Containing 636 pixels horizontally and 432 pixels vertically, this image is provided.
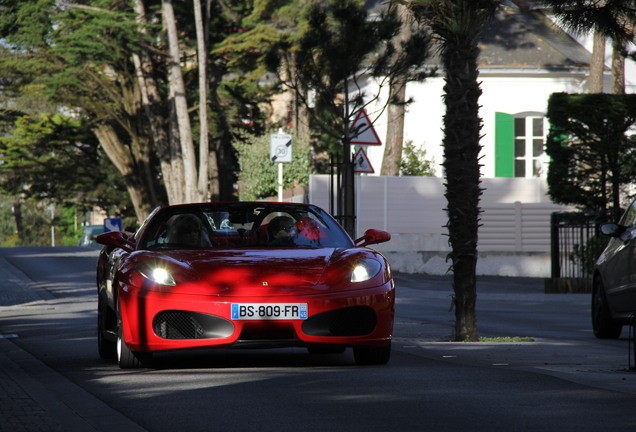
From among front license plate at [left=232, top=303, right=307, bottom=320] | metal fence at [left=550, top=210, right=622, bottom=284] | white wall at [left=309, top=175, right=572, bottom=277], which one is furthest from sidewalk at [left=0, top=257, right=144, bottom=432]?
white wall at [left=309, top=175, right=572, bottom=277]

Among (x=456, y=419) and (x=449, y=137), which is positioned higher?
(x=449, y=137)

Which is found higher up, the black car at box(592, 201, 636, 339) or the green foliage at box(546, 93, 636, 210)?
the green foliage at box(546, 93, 636, 210)

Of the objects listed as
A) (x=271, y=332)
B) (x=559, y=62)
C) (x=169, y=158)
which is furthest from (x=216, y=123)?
(x=271, y=332)

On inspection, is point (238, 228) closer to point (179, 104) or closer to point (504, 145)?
point (179, 104)

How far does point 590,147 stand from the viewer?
2619 cm

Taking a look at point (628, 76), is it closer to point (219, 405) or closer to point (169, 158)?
point (169, 158)

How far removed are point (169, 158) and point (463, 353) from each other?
112 feet

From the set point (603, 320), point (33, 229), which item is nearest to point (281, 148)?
point (603, 320)

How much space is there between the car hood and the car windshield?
22.9 inches

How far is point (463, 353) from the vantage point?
11.5 m

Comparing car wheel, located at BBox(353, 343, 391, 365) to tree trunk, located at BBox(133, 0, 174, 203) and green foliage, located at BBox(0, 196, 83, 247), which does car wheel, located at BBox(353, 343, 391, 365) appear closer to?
tree trunk, located at BBox(133, 0, 174, 203)

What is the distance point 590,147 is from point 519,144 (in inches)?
711

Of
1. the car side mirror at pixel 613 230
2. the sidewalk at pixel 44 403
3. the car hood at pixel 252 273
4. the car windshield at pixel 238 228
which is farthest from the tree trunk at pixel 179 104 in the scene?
the car hood at pixel 252 273

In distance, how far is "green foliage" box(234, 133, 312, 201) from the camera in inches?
1748
